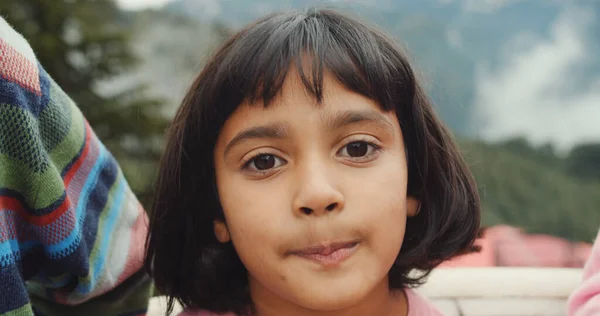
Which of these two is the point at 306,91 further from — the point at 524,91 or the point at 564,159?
the point at 524,91

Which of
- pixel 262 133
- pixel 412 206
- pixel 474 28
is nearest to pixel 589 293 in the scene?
pixel 412 206

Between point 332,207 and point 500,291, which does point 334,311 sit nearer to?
point 332,207

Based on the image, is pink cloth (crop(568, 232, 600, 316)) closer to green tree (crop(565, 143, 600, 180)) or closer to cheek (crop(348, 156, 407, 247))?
cheek (crop(348, 156, 407, 247))

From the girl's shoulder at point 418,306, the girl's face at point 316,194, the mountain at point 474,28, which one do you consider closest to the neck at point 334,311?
the girl's shoulder at point 418,306

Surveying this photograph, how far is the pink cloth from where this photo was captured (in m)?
0.98

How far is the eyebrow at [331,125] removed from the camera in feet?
3.27

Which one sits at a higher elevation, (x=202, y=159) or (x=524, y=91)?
(x=202, y=159)

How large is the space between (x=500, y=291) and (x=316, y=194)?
2.46ft

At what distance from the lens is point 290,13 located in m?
1.17

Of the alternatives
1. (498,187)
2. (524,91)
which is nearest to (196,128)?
(498,187)

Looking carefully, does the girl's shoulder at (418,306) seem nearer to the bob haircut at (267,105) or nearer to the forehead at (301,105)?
the bob haircut at (267,105)

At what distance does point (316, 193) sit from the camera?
3.06ft

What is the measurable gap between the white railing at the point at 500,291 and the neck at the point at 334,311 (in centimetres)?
24

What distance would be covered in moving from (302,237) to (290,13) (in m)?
0.45
